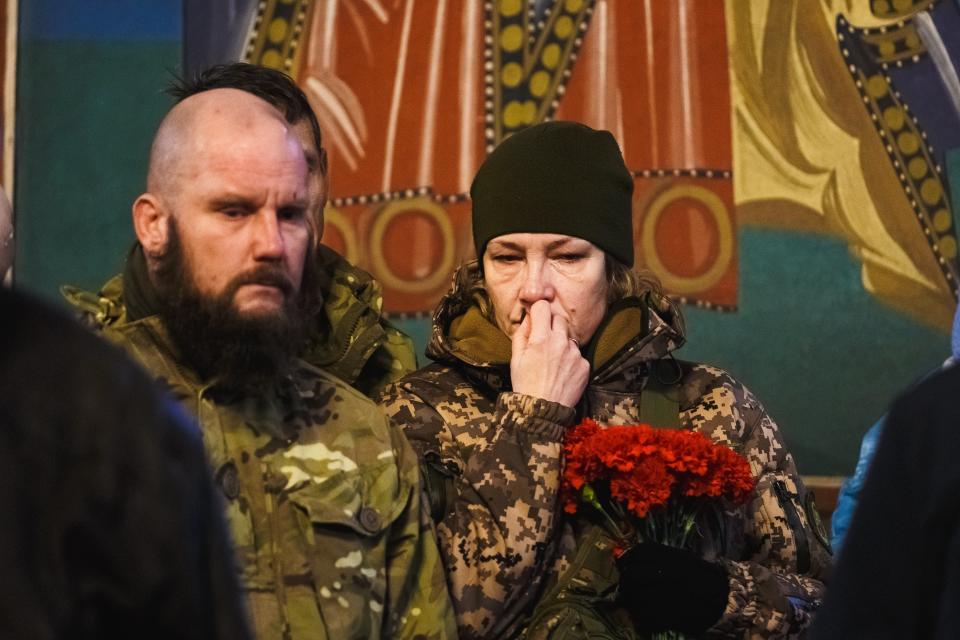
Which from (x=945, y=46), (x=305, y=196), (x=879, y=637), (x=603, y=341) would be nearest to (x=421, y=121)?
(x=945, y=46)

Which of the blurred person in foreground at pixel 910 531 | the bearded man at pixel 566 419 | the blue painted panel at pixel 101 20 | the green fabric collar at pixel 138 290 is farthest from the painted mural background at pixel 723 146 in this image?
the blurred person in foreground at pixel 910 531

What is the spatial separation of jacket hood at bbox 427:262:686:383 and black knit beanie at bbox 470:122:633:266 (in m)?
0.14

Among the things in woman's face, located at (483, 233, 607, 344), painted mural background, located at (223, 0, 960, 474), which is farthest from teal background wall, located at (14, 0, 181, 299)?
woman's face, located at (483, 233, 607, 344)

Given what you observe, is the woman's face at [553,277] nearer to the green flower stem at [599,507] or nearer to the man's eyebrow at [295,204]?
the green flower stem at [599,507]

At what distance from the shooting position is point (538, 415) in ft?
11.4

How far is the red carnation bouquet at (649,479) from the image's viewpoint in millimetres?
3328

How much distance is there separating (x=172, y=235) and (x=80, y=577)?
158 centimetres

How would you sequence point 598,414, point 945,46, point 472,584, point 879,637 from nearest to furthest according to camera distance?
1. point 879,637
2. point 472,584
3. point 598,414
4. point 945,46

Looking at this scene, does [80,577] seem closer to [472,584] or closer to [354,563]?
[354,563]

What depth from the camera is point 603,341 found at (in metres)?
3.74

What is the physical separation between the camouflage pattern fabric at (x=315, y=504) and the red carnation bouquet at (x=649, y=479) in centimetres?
40

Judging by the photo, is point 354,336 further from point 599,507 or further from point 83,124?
point 83,124

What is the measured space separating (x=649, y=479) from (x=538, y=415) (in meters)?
0.29

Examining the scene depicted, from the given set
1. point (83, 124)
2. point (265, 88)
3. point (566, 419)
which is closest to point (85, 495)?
point (566, 419)
